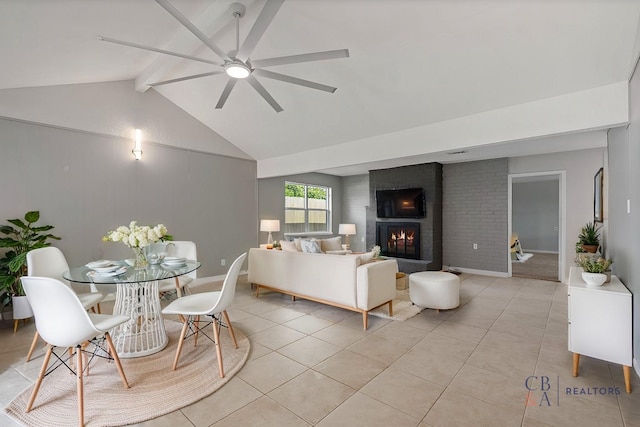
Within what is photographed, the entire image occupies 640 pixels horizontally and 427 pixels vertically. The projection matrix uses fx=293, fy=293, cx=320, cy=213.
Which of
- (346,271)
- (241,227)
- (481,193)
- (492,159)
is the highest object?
(492,159)

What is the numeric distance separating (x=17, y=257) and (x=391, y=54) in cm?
449

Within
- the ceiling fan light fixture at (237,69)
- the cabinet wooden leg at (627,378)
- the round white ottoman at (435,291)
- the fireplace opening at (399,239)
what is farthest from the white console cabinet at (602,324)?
the fireplace opening at (399,239)

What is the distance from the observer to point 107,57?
138 inches

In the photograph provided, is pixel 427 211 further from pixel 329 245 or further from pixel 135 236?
pixel 135 236

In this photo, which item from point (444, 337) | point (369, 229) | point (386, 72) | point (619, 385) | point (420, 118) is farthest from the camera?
point (369, 229)

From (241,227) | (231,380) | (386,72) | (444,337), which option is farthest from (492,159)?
(231,380)

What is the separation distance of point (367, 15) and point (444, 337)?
3.17 m

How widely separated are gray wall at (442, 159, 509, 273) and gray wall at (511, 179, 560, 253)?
4153mm

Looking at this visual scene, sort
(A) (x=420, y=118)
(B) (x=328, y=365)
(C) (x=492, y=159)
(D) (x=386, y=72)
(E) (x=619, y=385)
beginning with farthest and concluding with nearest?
(C) (x=492, y=159)
(A) (x=420, y=118)
(D) (x=386, y=72)
(B) (x=328, y=365)
(E) (x=619, y=385)

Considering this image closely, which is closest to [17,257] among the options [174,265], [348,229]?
[174,265]

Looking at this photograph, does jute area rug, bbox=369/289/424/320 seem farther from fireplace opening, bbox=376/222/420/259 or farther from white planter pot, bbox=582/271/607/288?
fireplace opening, bbox=376/222/420/259

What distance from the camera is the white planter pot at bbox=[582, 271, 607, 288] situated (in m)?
2.28

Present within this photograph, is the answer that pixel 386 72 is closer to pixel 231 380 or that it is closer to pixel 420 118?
pixel 420 118

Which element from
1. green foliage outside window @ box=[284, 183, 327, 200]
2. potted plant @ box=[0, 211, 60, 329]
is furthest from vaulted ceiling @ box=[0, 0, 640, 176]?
green foliage outside window @ box=[284, 183, 327, 200]
